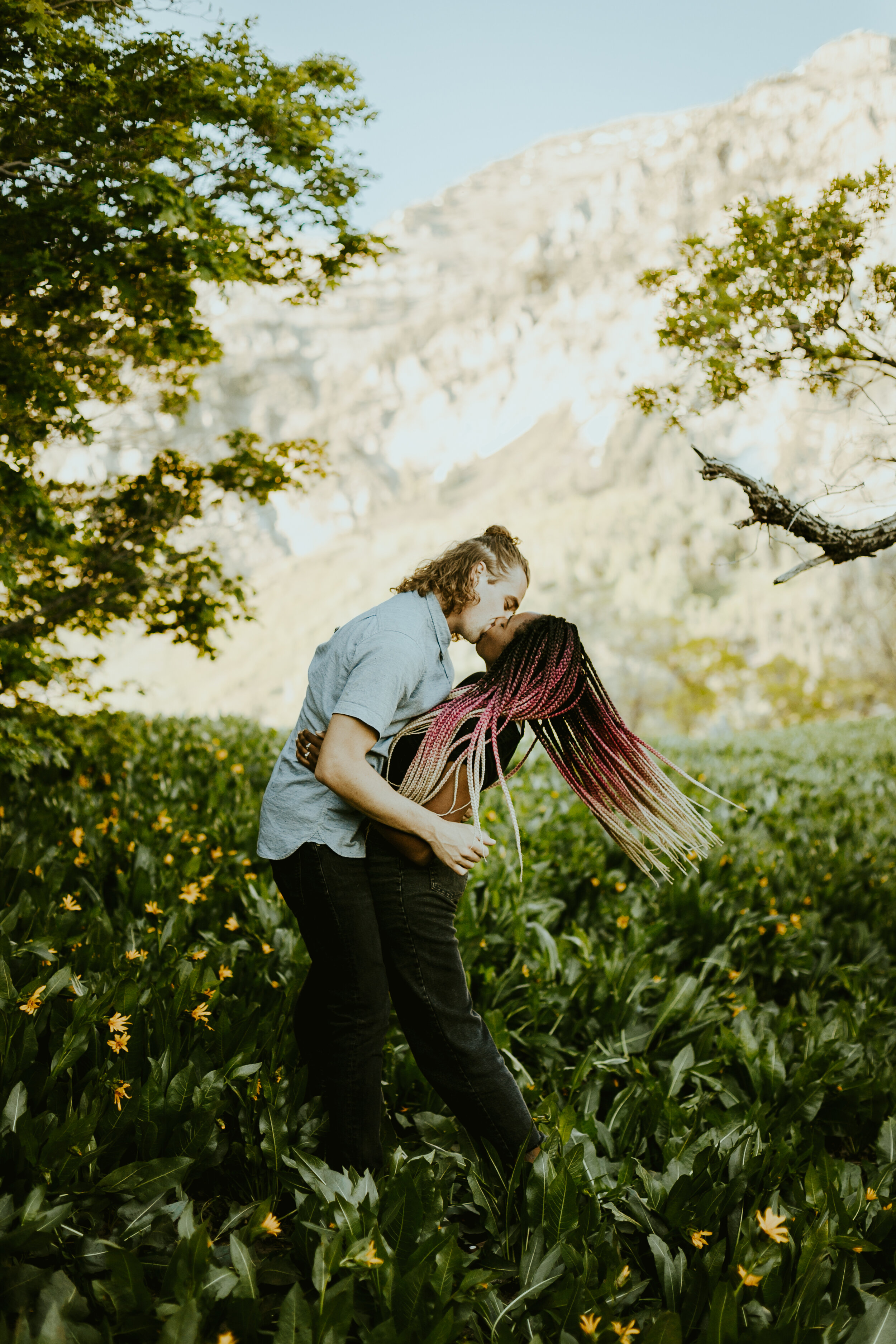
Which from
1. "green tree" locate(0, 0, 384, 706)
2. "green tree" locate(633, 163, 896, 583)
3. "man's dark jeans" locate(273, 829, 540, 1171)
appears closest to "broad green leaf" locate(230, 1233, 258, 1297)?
"man's dark jeans" locate(273, 829, 540, 1171)

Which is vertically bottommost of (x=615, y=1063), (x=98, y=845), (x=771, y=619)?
(x=615, y=1063)

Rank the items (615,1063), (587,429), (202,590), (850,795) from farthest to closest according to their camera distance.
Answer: (587,429) → (850,795) → (202,590) → (615,1063)

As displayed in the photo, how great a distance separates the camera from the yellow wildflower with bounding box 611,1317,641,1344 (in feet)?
5.87

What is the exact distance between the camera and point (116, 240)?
138 inches

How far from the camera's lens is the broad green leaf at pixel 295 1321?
168cm

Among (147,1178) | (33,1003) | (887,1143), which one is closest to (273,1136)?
(147,1178)

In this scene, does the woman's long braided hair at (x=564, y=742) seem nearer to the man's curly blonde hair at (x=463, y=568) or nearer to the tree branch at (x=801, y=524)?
the man's curly blonde hair at (x=463, y=568)

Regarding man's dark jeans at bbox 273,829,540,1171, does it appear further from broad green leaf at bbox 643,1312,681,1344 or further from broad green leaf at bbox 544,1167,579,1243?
broad green leaf at bbox 643,1312,681,1344

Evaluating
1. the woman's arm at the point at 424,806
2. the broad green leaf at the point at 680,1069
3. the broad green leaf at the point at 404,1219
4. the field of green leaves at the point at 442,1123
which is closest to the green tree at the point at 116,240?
the field of green leaves at the point at 442,1123

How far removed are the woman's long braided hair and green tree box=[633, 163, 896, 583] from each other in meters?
1.96

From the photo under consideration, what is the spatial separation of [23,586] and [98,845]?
1.54m

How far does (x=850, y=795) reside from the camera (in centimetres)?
791

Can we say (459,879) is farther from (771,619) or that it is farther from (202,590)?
(771,619)

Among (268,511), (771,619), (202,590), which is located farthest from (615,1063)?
(268,511)
